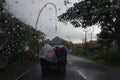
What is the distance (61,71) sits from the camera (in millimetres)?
25781

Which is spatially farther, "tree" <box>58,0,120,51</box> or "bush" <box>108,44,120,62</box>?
"bush" <box>108,44,120,62</box>

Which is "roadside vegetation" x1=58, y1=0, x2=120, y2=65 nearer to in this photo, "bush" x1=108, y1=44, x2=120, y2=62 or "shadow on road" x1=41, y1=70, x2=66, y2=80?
"bush" x1=108, y1=44, x2=120, y2=62

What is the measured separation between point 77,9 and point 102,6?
3831mm

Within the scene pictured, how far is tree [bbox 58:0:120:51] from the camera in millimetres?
35906

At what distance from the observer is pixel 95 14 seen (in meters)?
36.8

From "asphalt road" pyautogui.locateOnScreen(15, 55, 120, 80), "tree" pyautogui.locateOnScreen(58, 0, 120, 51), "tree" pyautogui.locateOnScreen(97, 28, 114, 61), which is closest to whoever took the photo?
"asphalt road" pyautogui.locateOnScreen(15, 55, 120, 80)

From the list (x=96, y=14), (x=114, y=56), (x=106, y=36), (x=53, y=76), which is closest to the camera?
(x=53, y=76)

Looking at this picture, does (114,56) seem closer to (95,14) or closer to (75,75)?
(95,14)

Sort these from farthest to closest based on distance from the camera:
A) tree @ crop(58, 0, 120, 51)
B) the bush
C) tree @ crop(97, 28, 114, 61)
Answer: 1. tree @ crop(97, 28, 114, 61)
2. the bush
3. tree @ crop(58, 0, 120, 51)

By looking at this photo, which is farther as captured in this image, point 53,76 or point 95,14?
point 95,14

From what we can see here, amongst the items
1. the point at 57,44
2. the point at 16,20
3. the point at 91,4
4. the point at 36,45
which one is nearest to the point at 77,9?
the point at 91,4

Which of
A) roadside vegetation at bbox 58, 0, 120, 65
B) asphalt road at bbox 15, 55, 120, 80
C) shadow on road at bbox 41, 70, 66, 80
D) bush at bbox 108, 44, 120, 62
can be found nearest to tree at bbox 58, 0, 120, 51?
roadside vegetation at bbox 58, 0, 120, 65

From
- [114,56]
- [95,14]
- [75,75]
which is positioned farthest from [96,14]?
[75,75]

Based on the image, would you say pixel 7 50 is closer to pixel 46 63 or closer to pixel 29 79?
pixel 46 63
